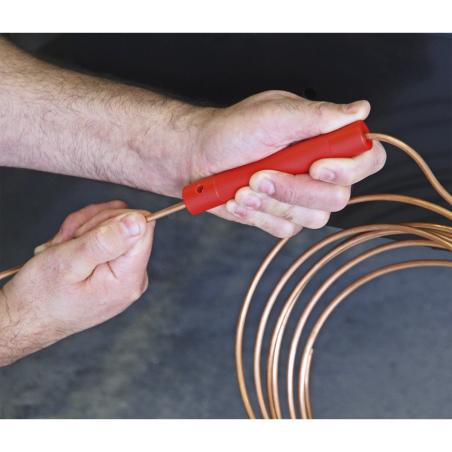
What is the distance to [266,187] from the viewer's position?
59cm

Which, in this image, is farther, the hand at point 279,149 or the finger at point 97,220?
the finger at point 97,220

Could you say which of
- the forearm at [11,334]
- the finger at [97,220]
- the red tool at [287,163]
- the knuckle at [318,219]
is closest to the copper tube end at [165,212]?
the red tool at [287,163]

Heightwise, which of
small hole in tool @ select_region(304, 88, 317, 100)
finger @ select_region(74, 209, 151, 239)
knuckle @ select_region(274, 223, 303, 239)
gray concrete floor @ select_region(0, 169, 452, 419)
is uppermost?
small hole in tool @ select_region(304, 88, 317, 100)

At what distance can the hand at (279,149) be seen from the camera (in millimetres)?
556

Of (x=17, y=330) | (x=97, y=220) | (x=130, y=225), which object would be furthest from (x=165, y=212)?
(x=17, y=330)

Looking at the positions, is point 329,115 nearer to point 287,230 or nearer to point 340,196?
point 340,196

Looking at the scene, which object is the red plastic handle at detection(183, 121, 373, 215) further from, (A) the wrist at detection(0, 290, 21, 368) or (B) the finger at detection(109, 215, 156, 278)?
(A) the wrist at detection(0, 290, 21, 368)

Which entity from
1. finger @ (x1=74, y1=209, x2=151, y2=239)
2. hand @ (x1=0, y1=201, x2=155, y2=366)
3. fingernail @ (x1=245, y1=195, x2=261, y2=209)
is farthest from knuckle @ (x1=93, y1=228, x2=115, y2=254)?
fingernail @ (x1=245, y1=195, x2=261, y2=209)

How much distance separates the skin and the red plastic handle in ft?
0.05

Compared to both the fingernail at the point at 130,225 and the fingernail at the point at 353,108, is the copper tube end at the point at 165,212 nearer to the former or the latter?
the fingernail at the point at 130,225

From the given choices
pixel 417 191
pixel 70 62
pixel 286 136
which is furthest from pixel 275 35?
pixel 70 62

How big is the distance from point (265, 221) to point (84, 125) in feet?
1.22

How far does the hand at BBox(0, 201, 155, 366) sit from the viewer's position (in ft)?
2.13
